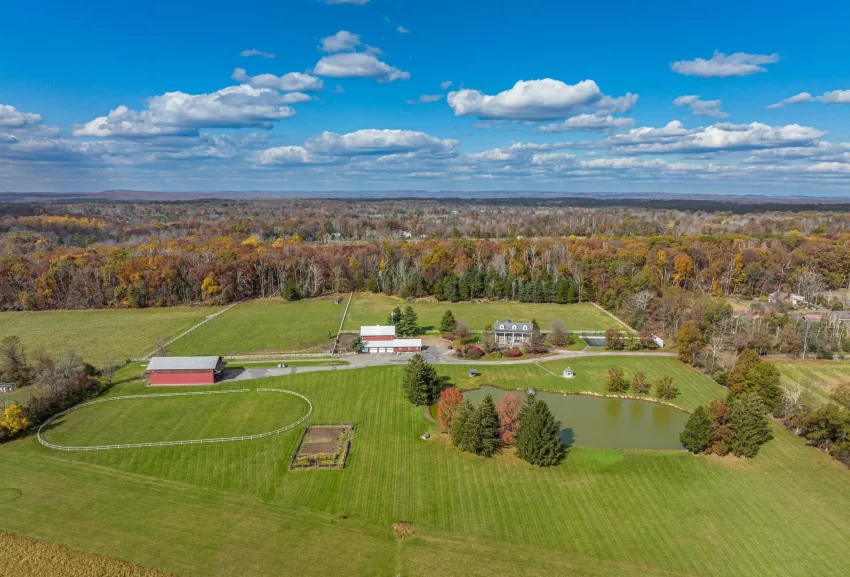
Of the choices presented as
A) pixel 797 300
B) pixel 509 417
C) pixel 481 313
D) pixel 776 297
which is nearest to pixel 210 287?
pixel 481 313

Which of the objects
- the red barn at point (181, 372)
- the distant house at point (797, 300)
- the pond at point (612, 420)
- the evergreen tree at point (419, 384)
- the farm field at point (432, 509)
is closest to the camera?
the farm field at point (432, 509)

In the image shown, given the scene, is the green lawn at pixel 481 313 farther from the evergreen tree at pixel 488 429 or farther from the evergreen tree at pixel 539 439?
the evergreen tree at pixel 539 439

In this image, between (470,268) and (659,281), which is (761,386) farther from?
(470,268)

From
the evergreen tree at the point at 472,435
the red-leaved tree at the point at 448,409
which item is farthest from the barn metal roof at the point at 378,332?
the evergreen tree at the point at 472,435

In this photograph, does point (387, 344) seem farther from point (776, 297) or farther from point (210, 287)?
point (776, 297)

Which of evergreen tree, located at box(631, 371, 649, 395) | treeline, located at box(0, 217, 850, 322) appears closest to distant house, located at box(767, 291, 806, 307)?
Result: treeline, located at box(0, 217, 850, 322)

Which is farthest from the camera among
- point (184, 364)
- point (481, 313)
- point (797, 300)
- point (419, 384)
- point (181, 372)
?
point (797, 300)
